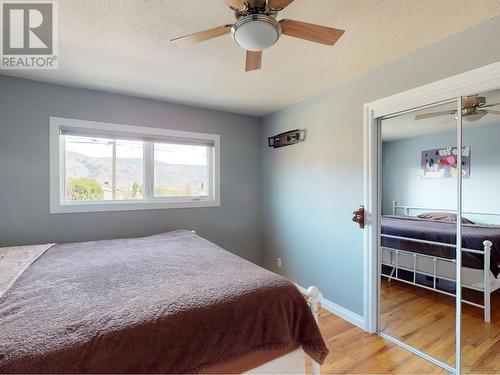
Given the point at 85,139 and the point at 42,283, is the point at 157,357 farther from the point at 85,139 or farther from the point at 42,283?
the point at 85,139

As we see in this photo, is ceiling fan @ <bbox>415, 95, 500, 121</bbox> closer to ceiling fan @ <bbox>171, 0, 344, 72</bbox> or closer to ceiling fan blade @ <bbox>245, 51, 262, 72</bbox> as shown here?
ceiling fan @ <bbox>171, 0, 344, 72</bbox>

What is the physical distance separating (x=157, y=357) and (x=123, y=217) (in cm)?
209

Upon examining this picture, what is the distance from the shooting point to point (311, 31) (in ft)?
4.46

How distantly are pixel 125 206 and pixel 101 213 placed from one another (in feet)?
0.78

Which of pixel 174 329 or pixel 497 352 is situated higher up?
pixel 174 329

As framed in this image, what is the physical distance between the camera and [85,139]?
2719 millimetres

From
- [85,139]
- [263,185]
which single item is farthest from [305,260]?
[85,139]

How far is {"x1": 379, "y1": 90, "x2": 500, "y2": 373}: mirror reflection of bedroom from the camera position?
170cm

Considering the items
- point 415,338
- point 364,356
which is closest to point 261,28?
point 364,356

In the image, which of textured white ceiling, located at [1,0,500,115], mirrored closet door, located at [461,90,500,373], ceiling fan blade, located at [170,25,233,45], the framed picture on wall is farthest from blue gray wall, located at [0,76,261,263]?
mirrored closet door, located at [461,90,500,373]

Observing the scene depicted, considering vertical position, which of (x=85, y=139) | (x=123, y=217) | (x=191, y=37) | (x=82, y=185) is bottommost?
(x=123, y=217)

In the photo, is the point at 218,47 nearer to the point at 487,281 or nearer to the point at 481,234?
the point at 481,234

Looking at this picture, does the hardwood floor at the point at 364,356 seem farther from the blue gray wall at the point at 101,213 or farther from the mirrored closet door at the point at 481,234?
the blue gray wall at the point at 101,213

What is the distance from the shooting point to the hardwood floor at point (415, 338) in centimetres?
179
